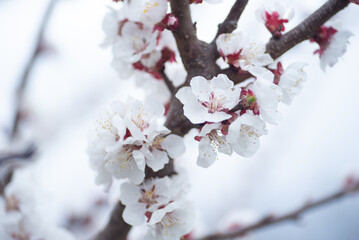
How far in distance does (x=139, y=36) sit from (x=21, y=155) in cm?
69

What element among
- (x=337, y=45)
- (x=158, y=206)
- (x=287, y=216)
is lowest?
(x=287, y=216)

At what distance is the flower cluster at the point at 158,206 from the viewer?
29.5 inches

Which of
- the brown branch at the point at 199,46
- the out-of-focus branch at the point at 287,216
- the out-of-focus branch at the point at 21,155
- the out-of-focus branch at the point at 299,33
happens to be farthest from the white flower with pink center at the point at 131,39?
the out-of-focus branch at the point at 287,216

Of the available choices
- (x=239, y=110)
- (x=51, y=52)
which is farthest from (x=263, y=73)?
(x=51, y=52)

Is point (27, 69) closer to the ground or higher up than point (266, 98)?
closer to the ground

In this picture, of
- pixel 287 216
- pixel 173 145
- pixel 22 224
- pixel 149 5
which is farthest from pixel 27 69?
pixel 287 216

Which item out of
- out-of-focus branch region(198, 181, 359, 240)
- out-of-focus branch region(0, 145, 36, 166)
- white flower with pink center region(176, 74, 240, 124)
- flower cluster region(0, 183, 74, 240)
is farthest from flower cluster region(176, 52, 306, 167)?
out-of-focus branch region(198, 181, 359, 240)

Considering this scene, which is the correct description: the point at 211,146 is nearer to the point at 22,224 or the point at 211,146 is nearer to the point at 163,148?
the point at 163,148

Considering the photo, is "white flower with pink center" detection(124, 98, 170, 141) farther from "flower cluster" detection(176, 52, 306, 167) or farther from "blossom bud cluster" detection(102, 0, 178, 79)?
"blossom bud cluster" detection(102, 0, 178, 79)

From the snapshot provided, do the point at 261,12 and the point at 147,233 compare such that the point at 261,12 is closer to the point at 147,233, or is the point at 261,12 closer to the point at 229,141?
the point at 229,141

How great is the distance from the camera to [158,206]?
756 millimetres

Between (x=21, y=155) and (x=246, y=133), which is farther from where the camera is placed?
(x=21, y=155)

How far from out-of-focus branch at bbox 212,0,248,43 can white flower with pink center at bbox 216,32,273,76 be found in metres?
0.02

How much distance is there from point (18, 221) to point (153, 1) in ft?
2.71
